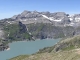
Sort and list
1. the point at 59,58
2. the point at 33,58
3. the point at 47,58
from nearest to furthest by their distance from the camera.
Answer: the point at 59,58 → the point at 47,58 → the point at 33,58

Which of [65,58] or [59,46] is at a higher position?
[65,58]

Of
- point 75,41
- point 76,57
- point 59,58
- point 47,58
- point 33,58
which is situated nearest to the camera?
point 76,57

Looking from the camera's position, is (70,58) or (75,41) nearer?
(70,58)

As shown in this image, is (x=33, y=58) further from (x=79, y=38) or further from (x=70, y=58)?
(x=79, y=38)

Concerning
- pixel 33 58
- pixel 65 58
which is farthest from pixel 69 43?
pixel 65 58

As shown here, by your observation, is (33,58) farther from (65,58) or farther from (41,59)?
(65,58)

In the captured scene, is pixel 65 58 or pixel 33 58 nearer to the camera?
pixel 65 58

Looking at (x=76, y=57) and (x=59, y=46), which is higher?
(x=76, y=57)

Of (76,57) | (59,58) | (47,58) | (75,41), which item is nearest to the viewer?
(76,57)

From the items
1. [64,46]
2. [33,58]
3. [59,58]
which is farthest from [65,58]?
[64,46]
